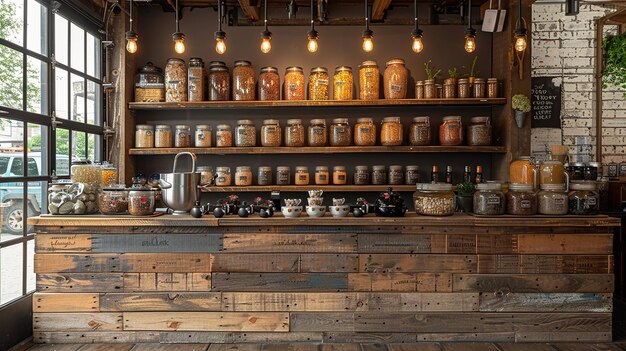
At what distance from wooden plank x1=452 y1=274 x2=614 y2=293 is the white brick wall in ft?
6.02

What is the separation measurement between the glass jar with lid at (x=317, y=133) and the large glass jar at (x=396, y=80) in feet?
1.95

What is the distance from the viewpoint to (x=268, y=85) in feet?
13.3

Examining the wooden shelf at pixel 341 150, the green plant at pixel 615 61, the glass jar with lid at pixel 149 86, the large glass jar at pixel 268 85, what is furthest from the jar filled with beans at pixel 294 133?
the green plant at pixel 615 61

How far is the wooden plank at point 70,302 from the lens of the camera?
2.90 m

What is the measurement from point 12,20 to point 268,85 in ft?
6.05

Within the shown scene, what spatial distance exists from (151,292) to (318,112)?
A: 219 centimetres

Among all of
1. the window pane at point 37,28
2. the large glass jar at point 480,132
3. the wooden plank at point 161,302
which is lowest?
the wooden plank at point 161,302

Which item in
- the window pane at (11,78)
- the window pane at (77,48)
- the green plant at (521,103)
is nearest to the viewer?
the window pane at (11,78)

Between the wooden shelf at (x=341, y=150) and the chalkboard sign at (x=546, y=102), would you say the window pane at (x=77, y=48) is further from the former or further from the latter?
the chalkboard sign at (x=546, y=102)

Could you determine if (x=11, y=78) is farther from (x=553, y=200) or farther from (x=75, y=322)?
(x=553, y=200)

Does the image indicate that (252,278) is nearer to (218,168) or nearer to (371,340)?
(371,340)

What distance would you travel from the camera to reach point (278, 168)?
4.11 m

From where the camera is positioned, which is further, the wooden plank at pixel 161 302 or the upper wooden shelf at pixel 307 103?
the upper wooden shelf at pixel 307 103

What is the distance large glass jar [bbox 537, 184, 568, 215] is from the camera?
295 cm
